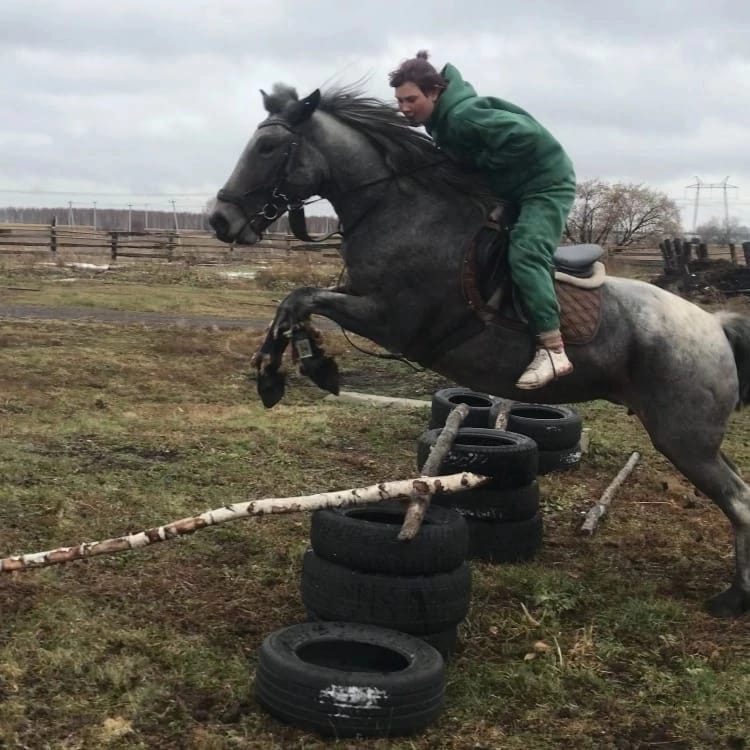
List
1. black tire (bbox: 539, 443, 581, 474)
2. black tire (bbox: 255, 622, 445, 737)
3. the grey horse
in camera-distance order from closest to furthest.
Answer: black tire (bbox: 255, 622, 445, 737), the grey horse, black tire (bbox: 539, 443, 581, 474)

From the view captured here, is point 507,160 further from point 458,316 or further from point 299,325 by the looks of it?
point 299,325

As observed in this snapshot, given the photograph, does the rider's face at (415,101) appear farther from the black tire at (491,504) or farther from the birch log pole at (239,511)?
the black tire at (491,504)

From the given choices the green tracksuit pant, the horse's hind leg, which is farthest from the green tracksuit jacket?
the horse's hind leg

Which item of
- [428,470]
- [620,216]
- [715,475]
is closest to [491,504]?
[428,470]

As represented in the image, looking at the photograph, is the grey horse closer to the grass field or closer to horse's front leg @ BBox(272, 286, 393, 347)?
horse's front leg @ BBox(272, 286, 393, 347)

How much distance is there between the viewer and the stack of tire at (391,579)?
424cm

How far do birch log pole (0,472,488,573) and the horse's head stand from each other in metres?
1.40

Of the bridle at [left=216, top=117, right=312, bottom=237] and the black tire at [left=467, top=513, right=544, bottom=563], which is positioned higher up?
the bridle at [left=216, top=117, right=312, bottom=237]

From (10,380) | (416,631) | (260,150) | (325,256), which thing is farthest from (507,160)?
(325,256)

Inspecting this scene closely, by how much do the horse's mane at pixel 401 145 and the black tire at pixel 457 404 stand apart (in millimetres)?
3296

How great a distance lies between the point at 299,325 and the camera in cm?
451

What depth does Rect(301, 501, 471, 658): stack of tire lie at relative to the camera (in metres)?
4.24

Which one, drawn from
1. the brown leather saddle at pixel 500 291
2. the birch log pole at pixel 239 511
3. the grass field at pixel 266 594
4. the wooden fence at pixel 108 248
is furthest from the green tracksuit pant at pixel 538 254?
the wooden fence at pixel 108 248

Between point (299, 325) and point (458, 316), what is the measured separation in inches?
33.3
